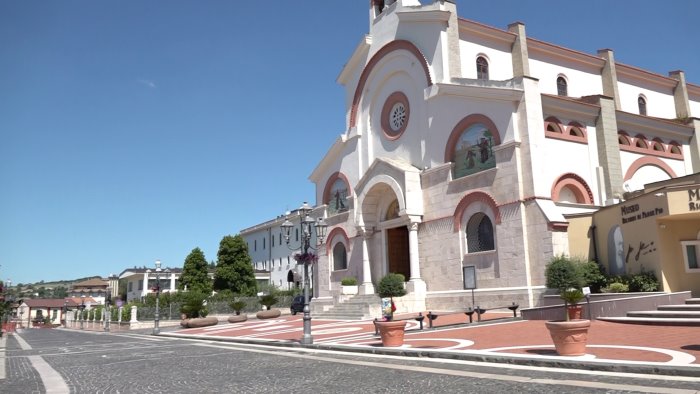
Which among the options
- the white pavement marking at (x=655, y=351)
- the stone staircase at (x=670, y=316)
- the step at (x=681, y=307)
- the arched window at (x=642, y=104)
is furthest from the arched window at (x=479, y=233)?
the arched window at (x=642, y=104)

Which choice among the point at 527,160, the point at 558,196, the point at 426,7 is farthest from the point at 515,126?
the point at 426,7

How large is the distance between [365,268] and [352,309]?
493cm

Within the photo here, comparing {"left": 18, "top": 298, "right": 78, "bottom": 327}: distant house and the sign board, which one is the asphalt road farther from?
→ {"left": 18, "top": 298, "right": 78, "bottom": 327}: distant house

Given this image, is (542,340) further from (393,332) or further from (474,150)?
(474,150)

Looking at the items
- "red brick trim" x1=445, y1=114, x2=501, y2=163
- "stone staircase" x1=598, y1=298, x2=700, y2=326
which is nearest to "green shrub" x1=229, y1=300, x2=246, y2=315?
"red brick trim" x1=445, y1=114, x2=501, y2=163

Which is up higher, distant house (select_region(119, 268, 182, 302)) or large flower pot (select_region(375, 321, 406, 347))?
distant house (select_region(119, 268, 182, 302))

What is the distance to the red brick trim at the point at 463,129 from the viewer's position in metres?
27.2

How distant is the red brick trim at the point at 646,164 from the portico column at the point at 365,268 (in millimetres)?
15151

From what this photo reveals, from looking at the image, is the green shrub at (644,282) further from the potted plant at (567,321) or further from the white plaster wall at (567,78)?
the white plaster wall at (567,78)

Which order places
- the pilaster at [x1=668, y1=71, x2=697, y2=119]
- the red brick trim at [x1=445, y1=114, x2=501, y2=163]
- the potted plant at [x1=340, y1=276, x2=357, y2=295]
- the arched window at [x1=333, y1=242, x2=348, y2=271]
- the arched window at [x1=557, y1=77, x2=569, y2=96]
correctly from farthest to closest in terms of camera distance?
the pilaster at [x1=668, y1=71, x2=697, y2=119], the arched window at [x1=333, y1=242, x2=348, y2=271], the arched window at [x1=557, y1=77, x2=569, y2=96], the potted plant at [x1=340, y1=276, x2=357, y2=295], the red brick trim at [x1=445, y1=114, x2=501, y2=163]

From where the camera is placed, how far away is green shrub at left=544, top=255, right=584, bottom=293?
2217cm

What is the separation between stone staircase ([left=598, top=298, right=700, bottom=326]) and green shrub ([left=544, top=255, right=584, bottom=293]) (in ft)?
13.1

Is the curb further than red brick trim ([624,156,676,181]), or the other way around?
red brick trim ([624,156,676,181])

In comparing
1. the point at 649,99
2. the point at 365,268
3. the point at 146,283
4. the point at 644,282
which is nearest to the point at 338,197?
the point at 365,268
